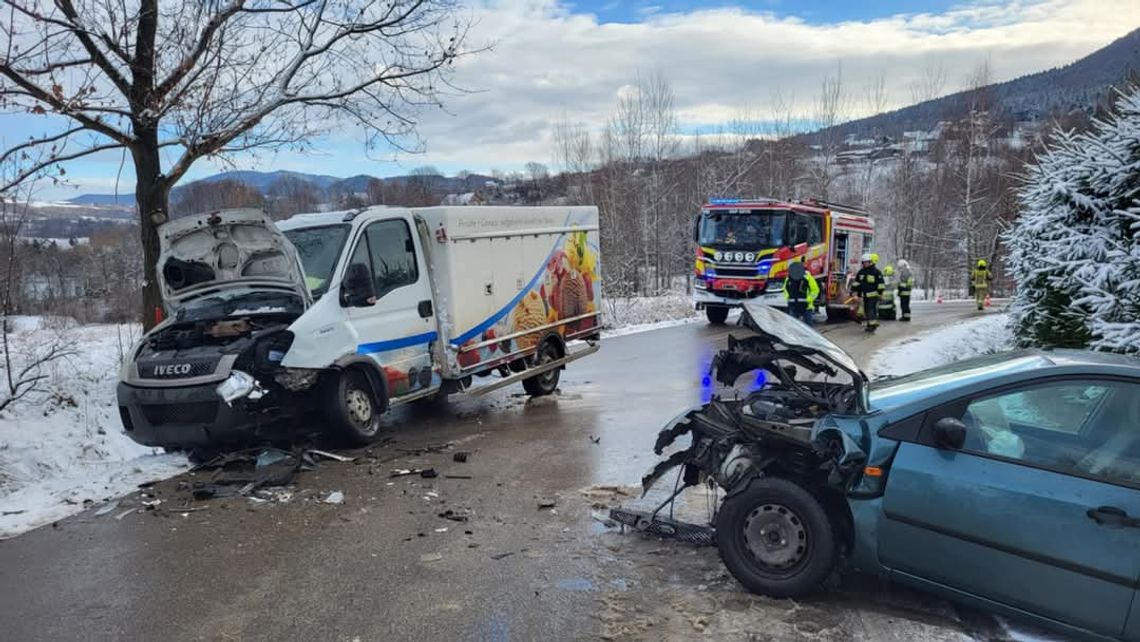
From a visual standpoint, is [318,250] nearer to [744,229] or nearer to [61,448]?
[61,448]

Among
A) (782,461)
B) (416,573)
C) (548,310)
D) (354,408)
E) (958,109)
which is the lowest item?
(416,573)

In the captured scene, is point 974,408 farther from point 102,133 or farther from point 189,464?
point 102,133

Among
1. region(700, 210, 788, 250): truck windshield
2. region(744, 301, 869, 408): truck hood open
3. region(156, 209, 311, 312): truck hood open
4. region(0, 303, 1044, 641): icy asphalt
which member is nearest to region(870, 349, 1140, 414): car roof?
region(744, 301, 869, 408): truck hood open

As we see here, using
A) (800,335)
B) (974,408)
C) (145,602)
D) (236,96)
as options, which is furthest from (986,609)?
(236,96)

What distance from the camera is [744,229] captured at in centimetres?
1931

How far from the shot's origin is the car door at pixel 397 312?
303 inches

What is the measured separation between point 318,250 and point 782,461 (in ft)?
18.2

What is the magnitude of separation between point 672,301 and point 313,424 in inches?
826

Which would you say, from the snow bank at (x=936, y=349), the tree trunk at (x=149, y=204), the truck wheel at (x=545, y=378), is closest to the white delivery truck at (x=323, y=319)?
the truck wheel at (x=545, y=378)

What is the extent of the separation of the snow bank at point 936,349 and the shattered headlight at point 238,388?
28.5 feet

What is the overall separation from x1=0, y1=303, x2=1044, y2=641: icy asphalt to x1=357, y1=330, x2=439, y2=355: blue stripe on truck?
1107 millimetres

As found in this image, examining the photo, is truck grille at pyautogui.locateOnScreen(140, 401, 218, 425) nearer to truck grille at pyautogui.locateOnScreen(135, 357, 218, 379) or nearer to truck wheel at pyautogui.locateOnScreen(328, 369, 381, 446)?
truck grille at pyautogui.locateOnScreen(135, 357, 218, 379)

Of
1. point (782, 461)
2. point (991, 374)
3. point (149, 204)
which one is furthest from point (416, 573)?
point (149, 204)

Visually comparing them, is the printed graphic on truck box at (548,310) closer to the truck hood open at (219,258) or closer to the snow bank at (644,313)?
the truck hood open at (219,258)
